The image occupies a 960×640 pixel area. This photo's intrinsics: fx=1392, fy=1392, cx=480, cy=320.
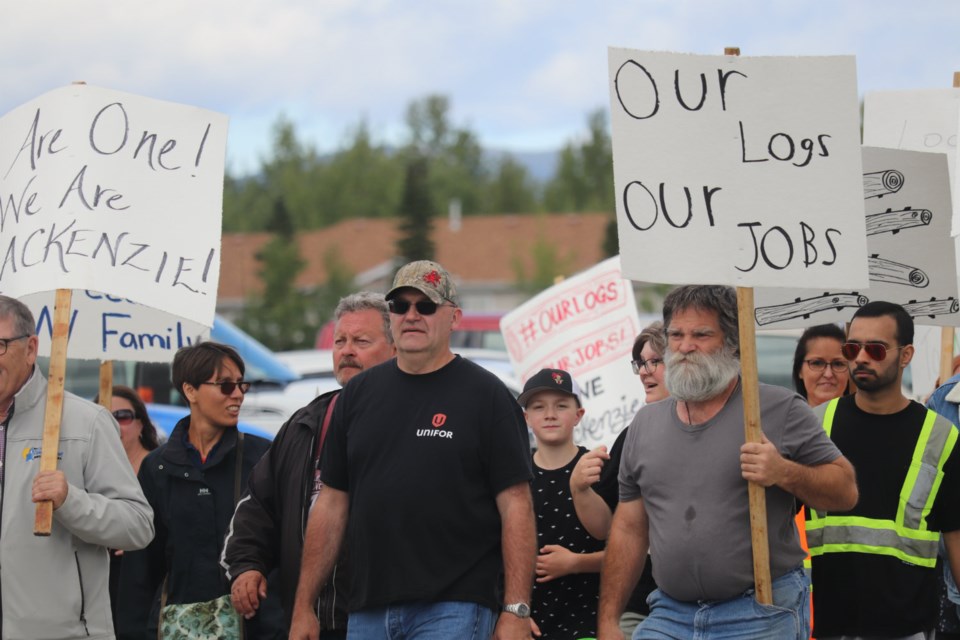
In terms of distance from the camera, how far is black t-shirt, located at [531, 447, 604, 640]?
19.7ft

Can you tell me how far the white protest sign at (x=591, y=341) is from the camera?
8.77 m

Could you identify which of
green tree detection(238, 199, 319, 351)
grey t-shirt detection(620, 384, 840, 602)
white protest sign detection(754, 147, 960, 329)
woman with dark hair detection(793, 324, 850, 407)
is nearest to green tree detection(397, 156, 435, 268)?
green tree detection(238, 199, 319, 351)

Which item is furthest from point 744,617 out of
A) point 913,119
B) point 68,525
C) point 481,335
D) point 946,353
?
point 481,335

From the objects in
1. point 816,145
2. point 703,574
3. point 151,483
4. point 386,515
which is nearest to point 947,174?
point 816,145

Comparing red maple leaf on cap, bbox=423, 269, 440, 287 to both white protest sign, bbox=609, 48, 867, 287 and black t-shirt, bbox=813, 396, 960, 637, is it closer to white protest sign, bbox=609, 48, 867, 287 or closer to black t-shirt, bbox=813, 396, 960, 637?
white protest sign, bbox=609, 48, 867, 287

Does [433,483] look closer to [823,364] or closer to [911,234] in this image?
[823,364]

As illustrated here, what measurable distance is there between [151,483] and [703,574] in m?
2.70

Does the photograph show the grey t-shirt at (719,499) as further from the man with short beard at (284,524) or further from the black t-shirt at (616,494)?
the man with short beard at (284,524)

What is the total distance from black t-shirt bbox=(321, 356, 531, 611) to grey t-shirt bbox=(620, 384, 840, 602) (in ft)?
1.72

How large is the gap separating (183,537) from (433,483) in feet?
5.42

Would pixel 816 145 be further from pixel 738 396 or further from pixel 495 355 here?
pixel 495 355

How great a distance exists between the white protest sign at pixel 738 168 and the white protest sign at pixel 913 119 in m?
2.88

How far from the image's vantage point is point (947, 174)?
276 inches

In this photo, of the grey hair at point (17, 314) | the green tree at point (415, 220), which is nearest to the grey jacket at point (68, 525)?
the grey hair at point (17, 314)
